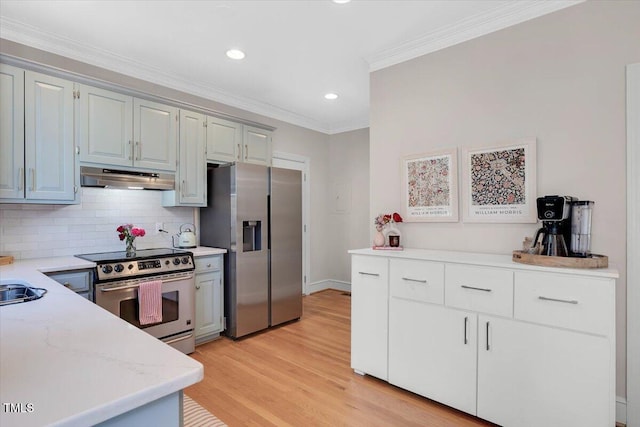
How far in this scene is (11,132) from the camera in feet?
7.91

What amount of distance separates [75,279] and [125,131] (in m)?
1.33

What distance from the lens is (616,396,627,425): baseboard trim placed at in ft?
6.44

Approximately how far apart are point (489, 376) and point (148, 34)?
3.49m

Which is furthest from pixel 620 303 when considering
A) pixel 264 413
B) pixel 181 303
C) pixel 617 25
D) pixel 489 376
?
pixel 181 303

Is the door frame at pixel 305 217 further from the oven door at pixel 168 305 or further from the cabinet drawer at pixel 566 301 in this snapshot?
the cabinet drawer at pixel 566 301

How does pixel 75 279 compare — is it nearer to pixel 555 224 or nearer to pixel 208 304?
pixel 208 304

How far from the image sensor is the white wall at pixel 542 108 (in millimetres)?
1996

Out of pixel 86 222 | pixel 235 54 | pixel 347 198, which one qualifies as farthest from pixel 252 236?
pixel 347 198

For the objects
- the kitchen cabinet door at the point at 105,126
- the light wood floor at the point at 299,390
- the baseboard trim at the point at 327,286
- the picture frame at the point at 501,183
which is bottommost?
the light wood floor at the point at 299,390

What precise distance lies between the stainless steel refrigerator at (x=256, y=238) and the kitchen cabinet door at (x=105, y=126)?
3.09ft

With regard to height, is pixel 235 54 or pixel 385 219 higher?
pixel 235 54

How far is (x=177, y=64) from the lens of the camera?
3.22 m

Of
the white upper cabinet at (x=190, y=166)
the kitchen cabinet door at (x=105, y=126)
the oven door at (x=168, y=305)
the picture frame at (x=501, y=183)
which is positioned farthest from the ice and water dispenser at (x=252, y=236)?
the picture frame at (x=501, y=183)

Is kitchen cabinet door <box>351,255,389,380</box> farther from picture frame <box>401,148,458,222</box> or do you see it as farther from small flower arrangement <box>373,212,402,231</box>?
picture frame <box>401,148,458,222</box>
